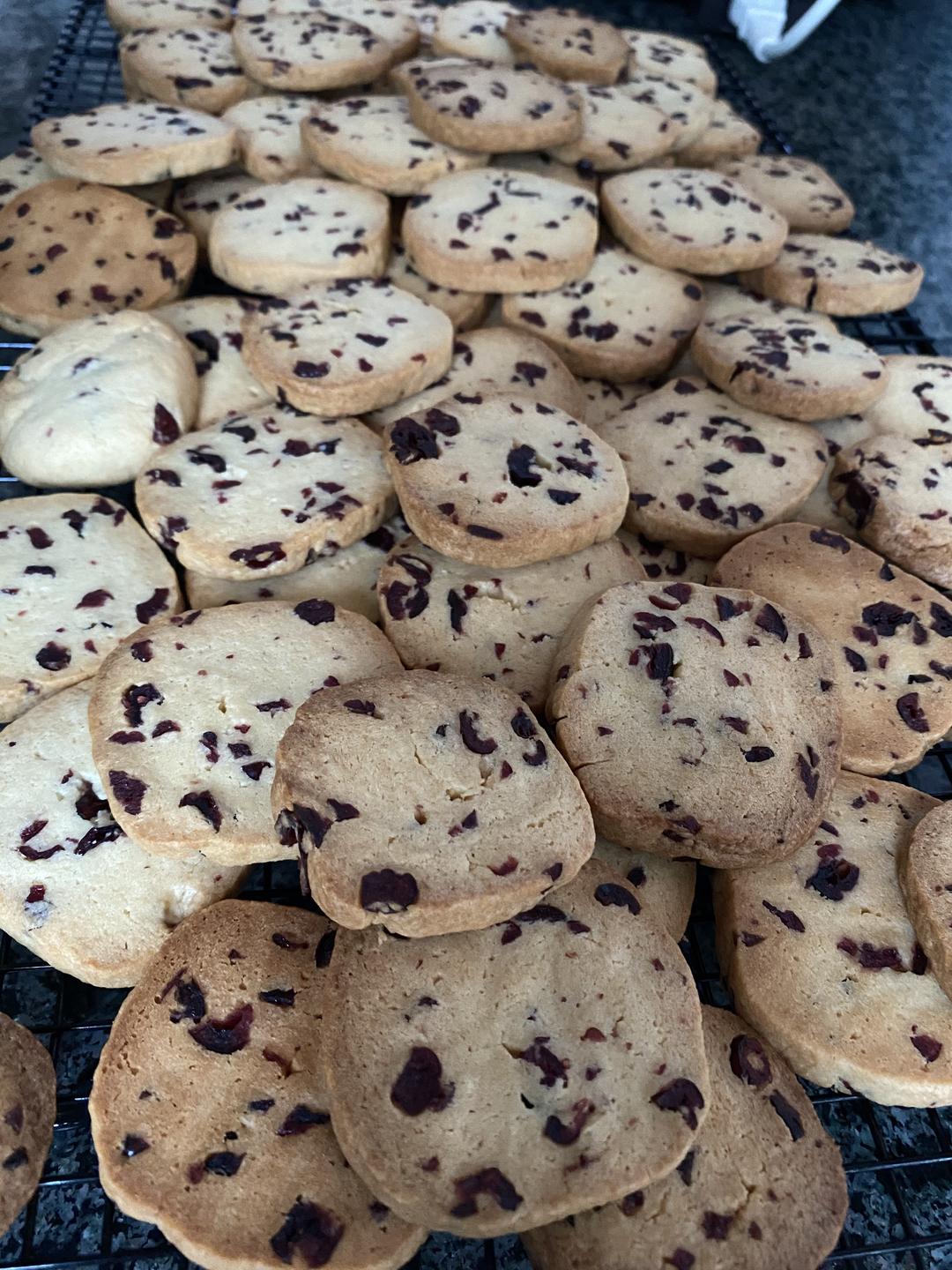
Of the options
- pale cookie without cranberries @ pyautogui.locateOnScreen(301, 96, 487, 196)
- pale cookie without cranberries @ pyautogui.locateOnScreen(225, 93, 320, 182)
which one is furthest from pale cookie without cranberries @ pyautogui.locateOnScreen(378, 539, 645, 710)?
pale cookie without cranberries @ pyautogui.locateOnScreen(225, 93, 320, 182)

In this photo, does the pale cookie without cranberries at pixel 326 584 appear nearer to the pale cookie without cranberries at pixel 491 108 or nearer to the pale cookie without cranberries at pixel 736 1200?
the pale cookie without cranberries at pixel 736 1200

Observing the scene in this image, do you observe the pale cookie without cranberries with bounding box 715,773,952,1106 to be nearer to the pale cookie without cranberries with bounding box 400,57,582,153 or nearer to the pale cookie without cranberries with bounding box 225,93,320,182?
the pale cookie without cranberries with bounding box 400,57,582,153

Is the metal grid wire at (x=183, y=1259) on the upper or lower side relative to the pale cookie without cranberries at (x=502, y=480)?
lower

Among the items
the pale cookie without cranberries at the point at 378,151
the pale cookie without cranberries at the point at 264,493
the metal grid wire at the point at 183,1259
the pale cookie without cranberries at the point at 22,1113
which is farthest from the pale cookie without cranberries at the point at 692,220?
the pale cookie without cranberries at the point at 22,1113

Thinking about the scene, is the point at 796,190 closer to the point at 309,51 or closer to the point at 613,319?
the point at 613,319

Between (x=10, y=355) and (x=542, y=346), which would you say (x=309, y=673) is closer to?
(x=542, y=346)

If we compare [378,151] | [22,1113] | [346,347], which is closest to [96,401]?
[346,347]
